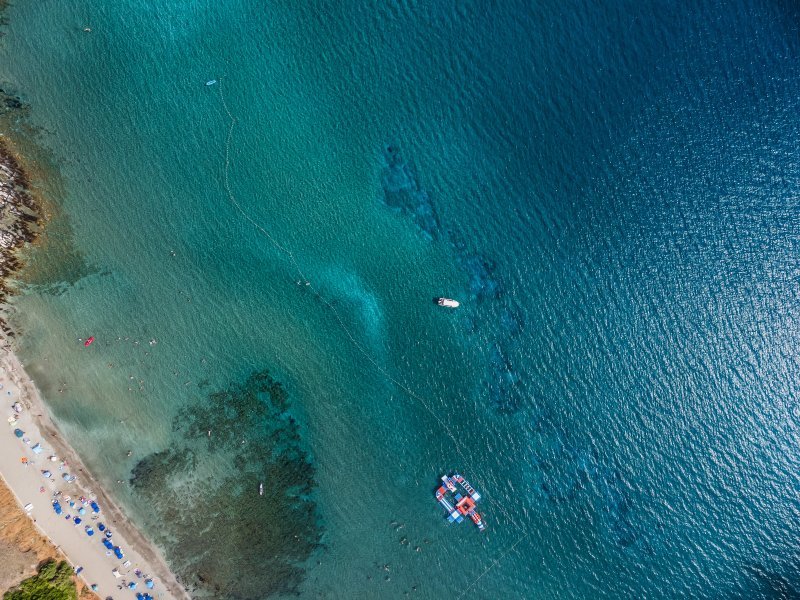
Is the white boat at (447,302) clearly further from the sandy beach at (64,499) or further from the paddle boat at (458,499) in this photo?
the sandy beach at (64,499)

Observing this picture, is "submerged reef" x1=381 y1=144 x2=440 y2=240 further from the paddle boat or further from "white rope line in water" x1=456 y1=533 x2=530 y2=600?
"white rope line in water" x1=456 y1=533 x2=530 y2=600

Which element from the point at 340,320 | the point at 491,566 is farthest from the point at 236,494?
the point at 491,566

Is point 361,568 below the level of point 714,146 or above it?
below

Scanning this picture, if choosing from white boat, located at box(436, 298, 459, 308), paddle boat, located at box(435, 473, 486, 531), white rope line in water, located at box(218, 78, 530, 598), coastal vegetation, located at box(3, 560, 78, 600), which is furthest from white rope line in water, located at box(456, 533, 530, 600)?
coastal vegetation, located at box(3, 560, 78, 600)

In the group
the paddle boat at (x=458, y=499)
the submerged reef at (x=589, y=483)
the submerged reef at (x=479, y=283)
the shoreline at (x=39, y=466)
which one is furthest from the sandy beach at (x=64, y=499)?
the submerged reef at (x=589, y=483)

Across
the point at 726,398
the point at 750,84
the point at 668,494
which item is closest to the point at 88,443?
the point at 668,494

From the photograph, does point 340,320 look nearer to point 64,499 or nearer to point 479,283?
point 479,283

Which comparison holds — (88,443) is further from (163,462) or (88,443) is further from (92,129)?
(92,129)
